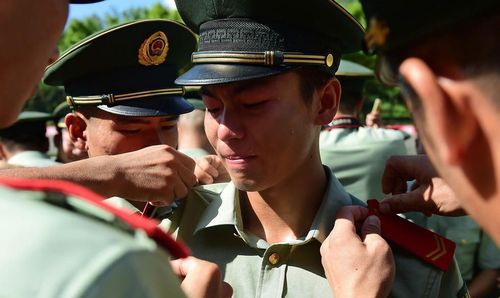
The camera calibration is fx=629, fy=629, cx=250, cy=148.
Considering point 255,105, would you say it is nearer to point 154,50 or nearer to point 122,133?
point 122,133

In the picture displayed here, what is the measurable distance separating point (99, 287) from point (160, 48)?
2503 millimetres

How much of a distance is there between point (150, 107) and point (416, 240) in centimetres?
139

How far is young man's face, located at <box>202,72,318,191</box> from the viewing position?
210 cm

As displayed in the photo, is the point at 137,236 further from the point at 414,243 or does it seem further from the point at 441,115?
the point at 414,243

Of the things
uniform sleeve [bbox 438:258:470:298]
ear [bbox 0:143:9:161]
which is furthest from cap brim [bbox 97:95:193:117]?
ear [bbox 0:143:9:161]

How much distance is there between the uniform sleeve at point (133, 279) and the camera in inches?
30.6

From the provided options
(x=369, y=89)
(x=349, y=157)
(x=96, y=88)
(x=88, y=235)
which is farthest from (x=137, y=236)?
(x=369, y=89)

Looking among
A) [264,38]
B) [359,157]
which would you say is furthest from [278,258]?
[359,157]

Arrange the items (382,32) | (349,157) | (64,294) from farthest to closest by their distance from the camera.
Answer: (349,157), (382,32), (64,294)

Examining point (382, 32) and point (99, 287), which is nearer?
point (99, 287)

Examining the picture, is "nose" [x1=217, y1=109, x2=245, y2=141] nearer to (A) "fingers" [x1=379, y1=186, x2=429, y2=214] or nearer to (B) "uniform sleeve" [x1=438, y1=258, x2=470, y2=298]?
(A) "fingers" [x1=379, y1=186, x2=429, y2=214]

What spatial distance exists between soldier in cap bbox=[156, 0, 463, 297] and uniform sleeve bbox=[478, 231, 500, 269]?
2.94m

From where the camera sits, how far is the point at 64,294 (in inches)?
30.1

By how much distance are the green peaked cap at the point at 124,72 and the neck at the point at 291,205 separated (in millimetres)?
849
